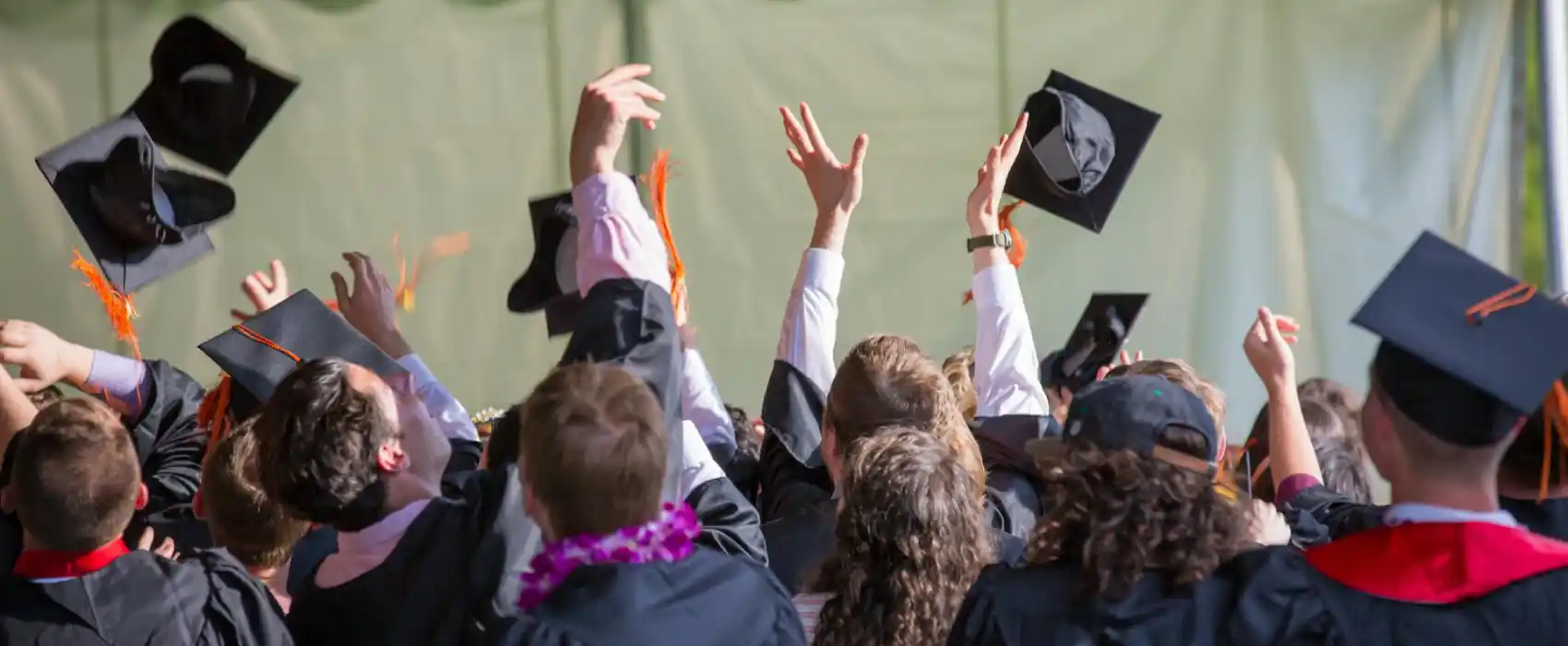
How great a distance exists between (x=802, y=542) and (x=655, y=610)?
1.04m

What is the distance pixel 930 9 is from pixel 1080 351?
249cm

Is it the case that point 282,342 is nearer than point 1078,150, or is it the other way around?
point 282,342

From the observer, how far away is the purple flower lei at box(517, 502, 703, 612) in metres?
1.80

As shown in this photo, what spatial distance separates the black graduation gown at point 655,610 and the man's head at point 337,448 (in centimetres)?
44

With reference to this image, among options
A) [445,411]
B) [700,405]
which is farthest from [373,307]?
[700,405]

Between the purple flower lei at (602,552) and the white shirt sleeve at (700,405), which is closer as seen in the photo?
the purple flower lei at (602,552)

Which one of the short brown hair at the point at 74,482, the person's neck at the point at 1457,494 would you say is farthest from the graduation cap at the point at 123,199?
the person's neck at the point at 1457,494

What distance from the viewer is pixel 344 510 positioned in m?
2.09

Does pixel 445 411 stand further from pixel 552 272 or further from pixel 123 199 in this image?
pixel 123 199

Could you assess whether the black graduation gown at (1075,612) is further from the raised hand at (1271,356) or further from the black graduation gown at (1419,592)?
the raised hand at (1271,356)

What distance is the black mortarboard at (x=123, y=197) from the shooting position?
148 inches

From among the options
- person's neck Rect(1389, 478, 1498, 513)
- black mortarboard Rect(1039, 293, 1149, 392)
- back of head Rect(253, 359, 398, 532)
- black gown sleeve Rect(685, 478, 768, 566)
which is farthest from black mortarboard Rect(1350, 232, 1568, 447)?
black mortarboard Rect(1039, 293, 1149, 392)

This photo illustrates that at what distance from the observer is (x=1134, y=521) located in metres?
1.85

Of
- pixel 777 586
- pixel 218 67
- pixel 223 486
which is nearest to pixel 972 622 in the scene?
pixel 777 586
